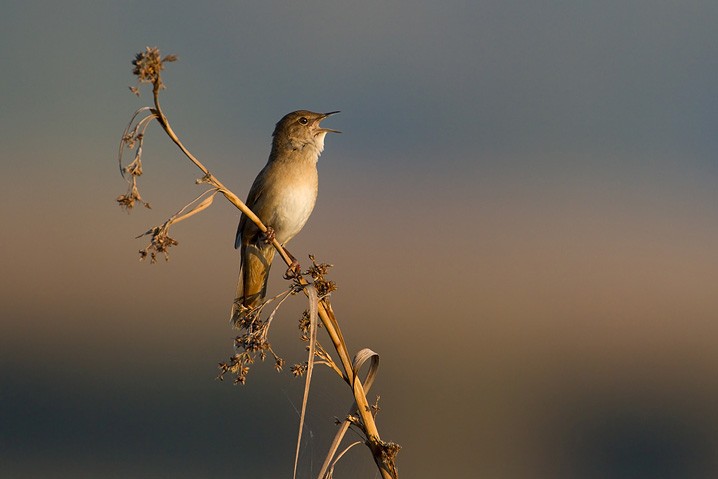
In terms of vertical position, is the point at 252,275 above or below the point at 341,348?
above

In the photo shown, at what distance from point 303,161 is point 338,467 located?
3196 millimetres

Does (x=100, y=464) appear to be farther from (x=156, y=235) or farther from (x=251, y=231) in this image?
(x=156, y=235)

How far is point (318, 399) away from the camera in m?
2.62

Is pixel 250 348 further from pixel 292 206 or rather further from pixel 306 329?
pixel 292 206

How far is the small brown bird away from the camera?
4777 mm

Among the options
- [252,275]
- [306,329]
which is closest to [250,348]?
[306,329]

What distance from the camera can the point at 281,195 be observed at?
495 centimetres

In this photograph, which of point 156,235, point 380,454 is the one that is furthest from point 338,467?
point 156,235

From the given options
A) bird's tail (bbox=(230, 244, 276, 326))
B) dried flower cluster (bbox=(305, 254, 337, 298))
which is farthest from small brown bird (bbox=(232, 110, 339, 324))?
dried flower cluster (bbox=(305, 254, 337, 298))

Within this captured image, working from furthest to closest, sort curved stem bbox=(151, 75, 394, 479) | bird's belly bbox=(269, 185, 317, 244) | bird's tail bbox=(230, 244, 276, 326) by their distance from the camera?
bird's belly bbox=(269, 185, 317, 244) → bird's tail bbox=(230, 244, 276, 326) → curved stem bbox=(151, 75, 394, 479)

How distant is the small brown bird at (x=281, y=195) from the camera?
478 centimetres

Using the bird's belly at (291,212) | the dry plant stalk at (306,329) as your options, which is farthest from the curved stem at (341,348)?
the bird's belly at (291,212)

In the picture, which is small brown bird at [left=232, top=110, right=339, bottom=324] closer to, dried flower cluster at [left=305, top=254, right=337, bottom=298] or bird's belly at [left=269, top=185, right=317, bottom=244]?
bird's belly at [left=269, top=185, right=317, bottom=244]

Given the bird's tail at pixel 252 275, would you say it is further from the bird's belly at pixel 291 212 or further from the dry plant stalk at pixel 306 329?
the dry plant stalk at pixel 306 329
